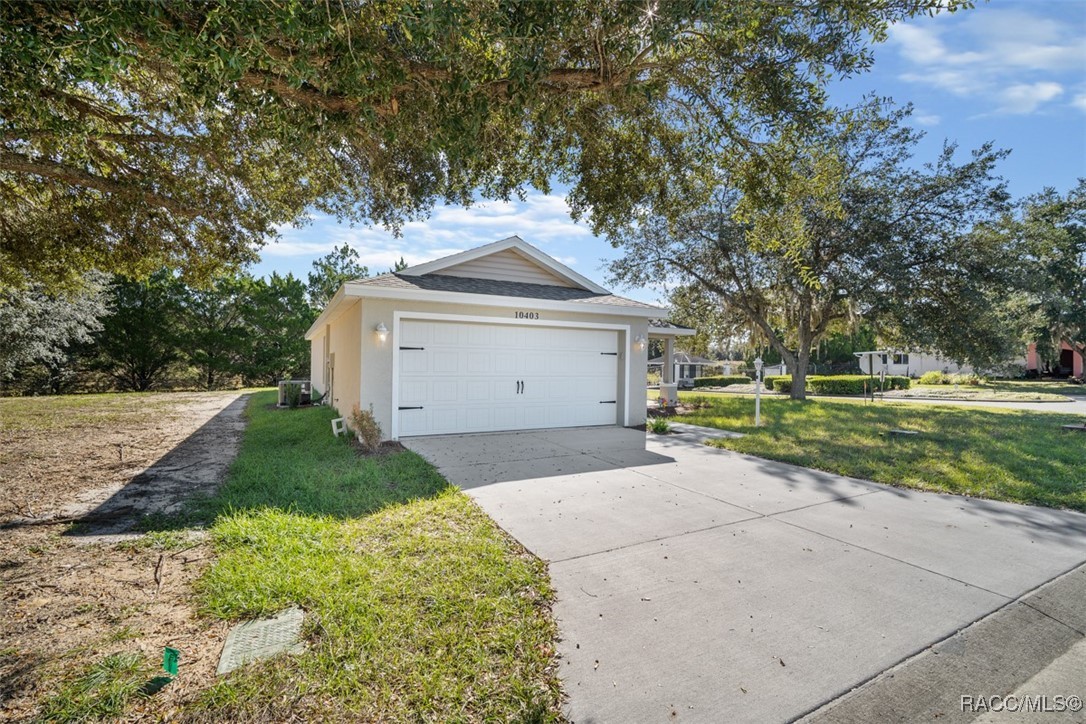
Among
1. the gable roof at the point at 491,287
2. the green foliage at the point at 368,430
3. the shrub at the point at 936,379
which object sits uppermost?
the gable roof at the point at 491,287

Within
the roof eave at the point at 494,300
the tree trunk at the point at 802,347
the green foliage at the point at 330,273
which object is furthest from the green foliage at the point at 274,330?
the tree trunk at the point at 802,347

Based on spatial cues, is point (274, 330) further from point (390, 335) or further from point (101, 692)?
point (101, 692)

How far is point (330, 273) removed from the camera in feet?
94.9

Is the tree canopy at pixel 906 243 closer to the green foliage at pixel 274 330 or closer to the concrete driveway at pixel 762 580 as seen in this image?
the concrete driveway at pixel 762 580

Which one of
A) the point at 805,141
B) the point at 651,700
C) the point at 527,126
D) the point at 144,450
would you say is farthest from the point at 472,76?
the point at 144,450

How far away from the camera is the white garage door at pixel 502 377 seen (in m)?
8.73

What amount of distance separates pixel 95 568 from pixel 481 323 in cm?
640

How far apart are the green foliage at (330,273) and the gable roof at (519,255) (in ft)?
65.0

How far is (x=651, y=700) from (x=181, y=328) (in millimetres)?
26676

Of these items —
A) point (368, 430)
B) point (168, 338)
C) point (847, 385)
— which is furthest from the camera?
point (847, 385)

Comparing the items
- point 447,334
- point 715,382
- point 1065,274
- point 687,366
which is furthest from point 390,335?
point 687,366

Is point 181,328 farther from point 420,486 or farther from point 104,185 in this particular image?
point 420,486

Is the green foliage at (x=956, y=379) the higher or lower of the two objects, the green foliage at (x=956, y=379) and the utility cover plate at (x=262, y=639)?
the higher

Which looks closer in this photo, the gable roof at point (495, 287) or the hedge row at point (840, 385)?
the gable roof at point (495, 287)
